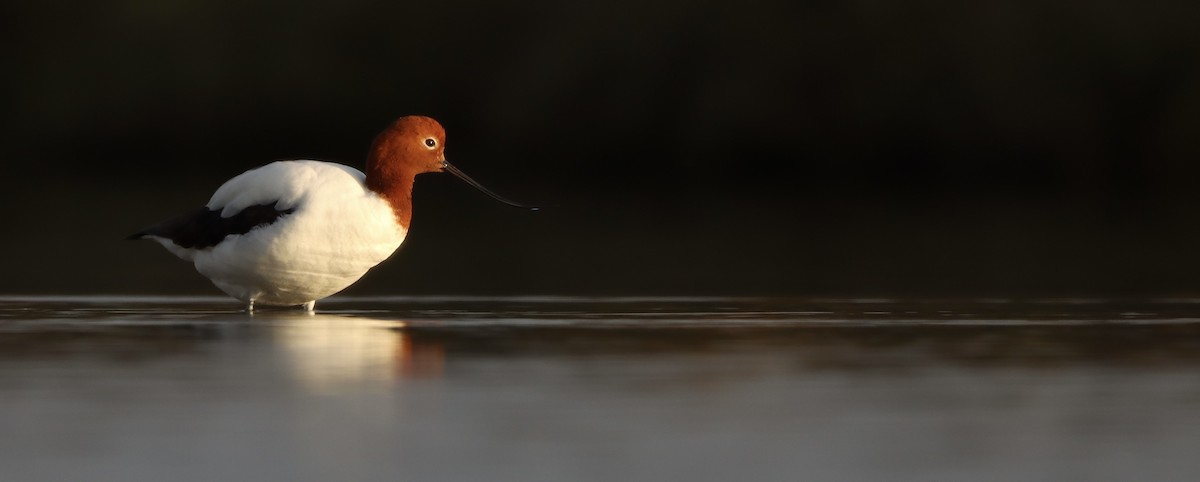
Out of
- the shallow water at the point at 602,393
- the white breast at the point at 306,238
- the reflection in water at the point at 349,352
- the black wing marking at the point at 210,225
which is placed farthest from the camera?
the black wing marking at the point at 210,225

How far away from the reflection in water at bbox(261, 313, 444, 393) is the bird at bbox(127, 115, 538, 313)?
0.20 metres

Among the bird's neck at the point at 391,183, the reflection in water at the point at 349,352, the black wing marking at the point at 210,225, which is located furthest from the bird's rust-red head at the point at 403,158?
the reflection in water at the point at 349,352

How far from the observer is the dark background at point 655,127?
13195mm

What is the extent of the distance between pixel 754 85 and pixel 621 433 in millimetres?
19638

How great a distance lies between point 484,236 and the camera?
48.7ft

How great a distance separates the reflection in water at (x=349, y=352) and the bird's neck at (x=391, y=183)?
18.9 inches

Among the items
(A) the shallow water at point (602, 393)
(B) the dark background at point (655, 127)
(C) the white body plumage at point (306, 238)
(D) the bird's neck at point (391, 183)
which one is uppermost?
(B) the dark background at point (655, 127)

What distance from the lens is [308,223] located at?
27.6ft

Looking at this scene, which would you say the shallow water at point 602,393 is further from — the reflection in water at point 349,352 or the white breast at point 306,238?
the white breast at point 306,238

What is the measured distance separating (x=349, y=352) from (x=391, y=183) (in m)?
1.57

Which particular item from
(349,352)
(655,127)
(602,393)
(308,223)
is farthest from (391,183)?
(655,127)

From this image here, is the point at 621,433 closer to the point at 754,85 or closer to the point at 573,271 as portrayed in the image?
the point at 573,271

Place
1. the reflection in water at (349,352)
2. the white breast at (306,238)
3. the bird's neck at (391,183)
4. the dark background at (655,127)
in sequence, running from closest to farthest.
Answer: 1. the reflection in water at (349,352)
2. the white breast at (306,238)
3. the bird's neck at (391,183)
4. the dark background at (655,127)

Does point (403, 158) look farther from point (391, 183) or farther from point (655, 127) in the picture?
point (655, 127)
